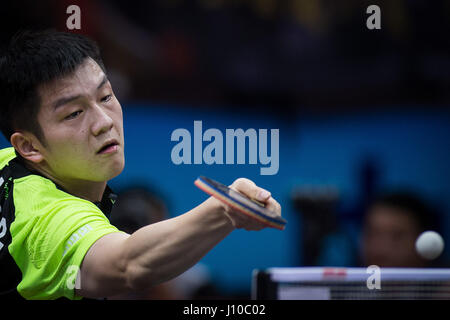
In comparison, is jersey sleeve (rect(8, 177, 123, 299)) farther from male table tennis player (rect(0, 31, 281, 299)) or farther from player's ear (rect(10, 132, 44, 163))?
player's ear (rect(10, 132, 44, 163))

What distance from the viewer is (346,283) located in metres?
3.26

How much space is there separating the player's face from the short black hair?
3 cm

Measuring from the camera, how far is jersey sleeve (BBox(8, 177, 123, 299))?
7.41 feet

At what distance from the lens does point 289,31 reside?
6652 millimetres

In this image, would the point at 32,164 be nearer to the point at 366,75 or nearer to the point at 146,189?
the point at 146,189

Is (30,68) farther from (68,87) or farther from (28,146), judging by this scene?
(28,146)

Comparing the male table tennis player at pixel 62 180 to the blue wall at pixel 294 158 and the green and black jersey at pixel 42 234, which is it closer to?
the green and black jersey at pixel 42 234

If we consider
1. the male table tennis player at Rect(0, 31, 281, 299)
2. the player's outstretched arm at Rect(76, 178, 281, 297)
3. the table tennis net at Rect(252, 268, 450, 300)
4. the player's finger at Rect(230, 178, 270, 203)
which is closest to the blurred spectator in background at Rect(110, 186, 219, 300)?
the table tennis net at Rect(252, 268, 450, 300)

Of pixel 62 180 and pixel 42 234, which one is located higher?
pixel 62 180

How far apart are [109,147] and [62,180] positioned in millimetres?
224

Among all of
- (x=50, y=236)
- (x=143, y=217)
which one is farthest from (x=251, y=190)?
(x=143, y=217)
